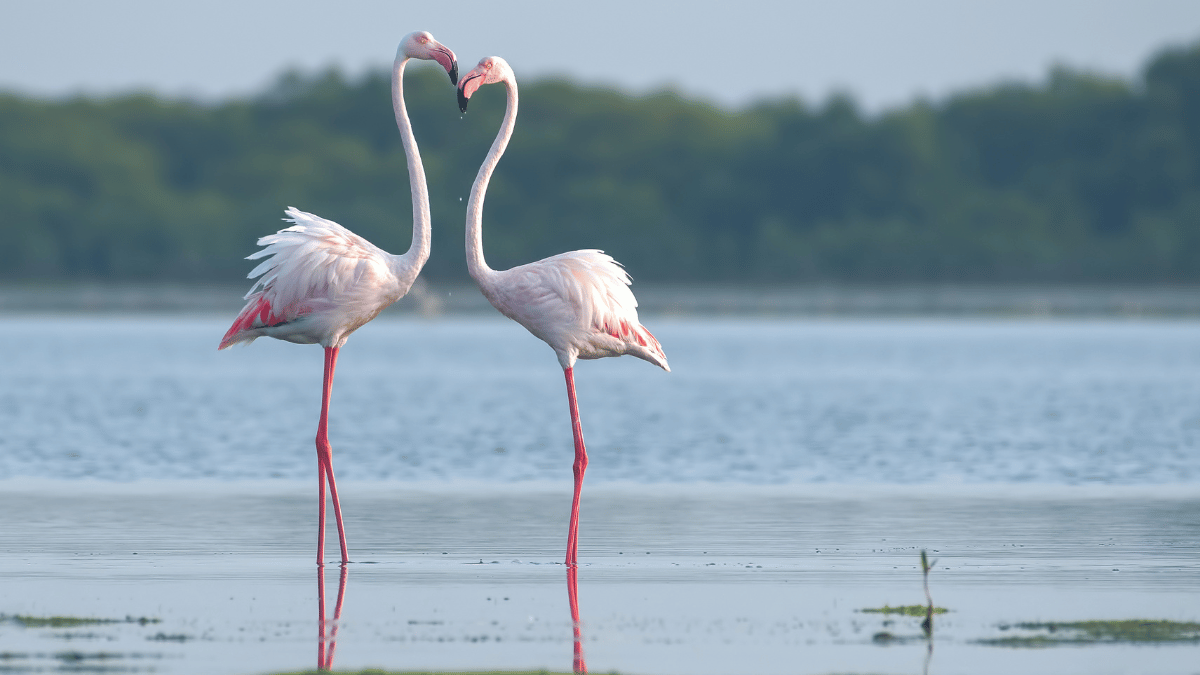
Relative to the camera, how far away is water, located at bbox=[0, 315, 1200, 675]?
27.8 feet

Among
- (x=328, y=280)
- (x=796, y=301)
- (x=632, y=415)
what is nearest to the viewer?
(x=328, y=280)

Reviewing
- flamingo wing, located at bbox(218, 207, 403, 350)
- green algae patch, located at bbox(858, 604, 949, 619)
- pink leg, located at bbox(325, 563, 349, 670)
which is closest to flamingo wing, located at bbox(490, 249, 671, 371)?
flamingo wing, located at bbox(218, 207, 403, 350)

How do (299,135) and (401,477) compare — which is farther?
(299,135)

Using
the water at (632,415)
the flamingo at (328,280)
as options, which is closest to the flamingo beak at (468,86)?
the flamingo at (328,280)

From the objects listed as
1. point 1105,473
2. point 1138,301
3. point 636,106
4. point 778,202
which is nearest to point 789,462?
point 1105,473

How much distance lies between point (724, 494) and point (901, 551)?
3802 mm

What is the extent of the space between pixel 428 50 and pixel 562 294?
1880 mm

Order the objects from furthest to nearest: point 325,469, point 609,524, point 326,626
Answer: point 609,524 → point 325,469 → point 326,626

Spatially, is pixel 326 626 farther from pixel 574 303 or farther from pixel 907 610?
pixel 574 303

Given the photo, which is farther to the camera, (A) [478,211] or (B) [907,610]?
(A) [478,211]

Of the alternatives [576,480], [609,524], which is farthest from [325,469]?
[609,524]

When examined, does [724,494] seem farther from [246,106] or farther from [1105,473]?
[246,106]

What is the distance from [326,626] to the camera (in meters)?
8.90

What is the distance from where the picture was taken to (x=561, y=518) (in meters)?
13.4
